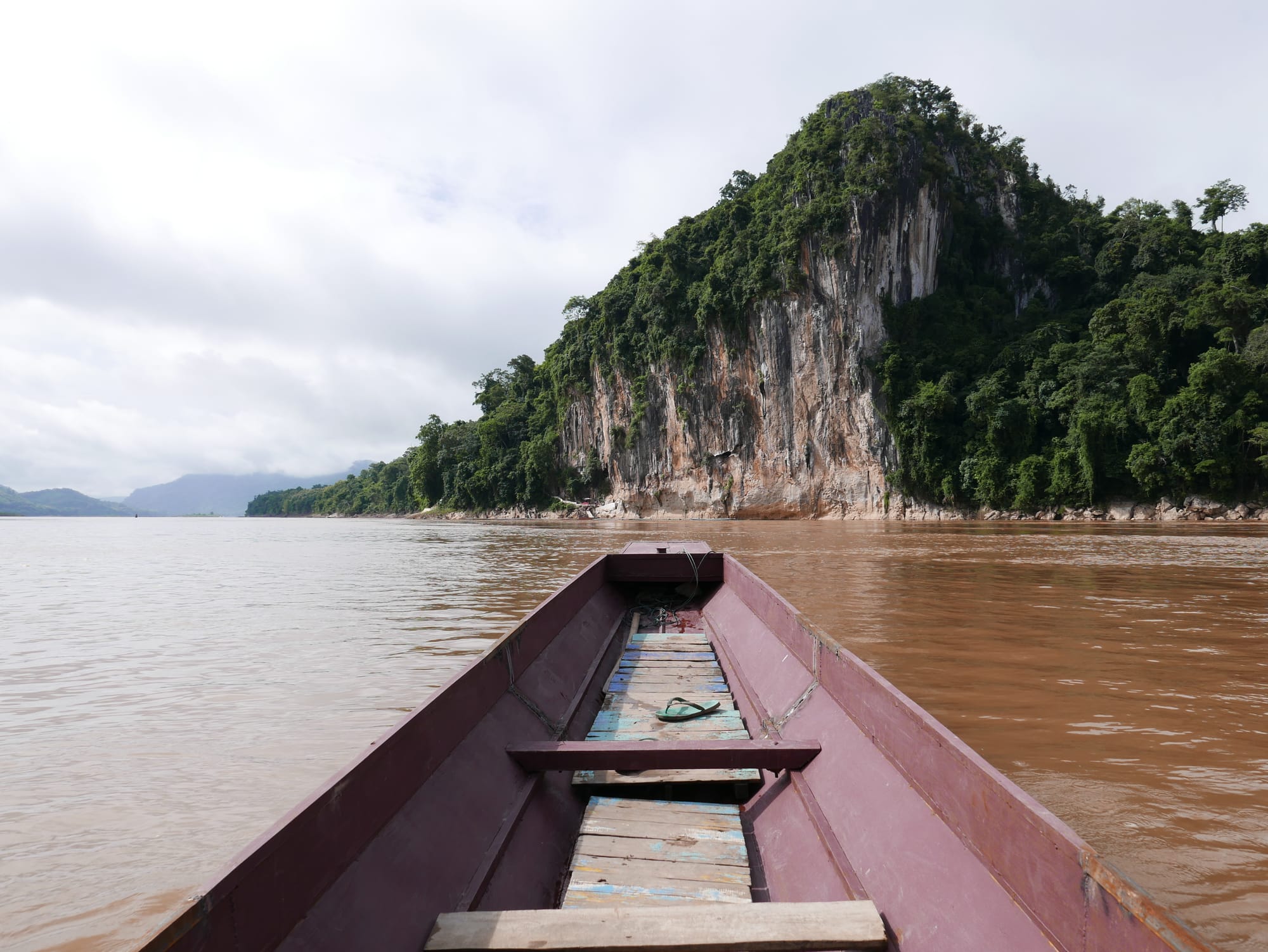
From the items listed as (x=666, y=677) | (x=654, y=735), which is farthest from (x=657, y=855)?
(x=666, y=677)

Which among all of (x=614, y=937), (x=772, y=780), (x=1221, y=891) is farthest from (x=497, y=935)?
(x=1221, y=891)

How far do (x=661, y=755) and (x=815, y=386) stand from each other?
38.9 metres

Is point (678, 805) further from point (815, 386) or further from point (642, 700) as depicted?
point (815, 386)

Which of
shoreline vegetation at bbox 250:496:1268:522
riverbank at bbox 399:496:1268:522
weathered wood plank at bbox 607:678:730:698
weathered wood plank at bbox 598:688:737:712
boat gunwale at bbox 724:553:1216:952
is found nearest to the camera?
boat gunwale at bbox 724:553:1216:952

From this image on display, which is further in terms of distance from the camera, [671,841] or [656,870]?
[671,841]

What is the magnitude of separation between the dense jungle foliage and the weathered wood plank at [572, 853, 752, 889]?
32.5 meters

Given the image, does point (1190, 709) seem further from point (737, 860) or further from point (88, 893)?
point (88, 893)

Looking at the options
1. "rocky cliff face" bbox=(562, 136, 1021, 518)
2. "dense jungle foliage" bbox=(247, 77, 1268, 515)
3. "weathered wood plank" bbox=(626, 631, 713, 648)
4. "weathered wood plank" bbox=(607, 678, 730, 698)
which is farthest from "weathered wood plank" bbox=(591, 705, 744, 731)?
"rocky cliff face" bbox=(562, 136, 1021, 518)

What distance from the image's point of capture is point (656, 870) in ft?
7.28

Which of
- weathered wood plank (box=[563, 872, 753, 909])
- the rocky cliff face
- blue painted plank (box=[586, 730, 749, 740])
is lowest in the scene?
weathered wood plank (box=[563, 872, 753, 909])

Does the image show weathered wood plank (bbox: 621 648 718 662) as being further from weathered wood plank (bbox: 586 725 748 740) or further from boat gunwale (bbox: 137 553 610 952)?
boat gunwale (bbox: 137 553 610 952)

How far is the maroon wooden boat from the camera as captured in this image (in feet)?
4.61

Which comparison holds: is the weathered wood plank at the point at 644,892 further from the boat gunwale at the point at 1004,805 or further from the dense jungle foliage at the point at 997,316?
the dense jungle foliage at the point at 997,316

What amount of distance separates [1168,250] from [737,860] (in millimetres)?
47943
